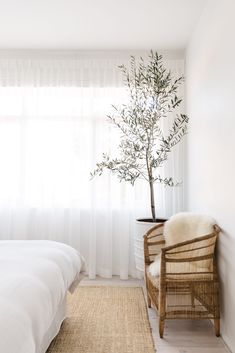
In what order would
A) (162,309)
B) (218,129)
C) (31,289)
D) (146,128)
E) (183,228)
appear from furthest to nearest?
(146,128) < (183,228) < (218,129) < (162,309) < (31,289)

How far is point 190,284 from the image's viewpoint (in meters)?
2.62

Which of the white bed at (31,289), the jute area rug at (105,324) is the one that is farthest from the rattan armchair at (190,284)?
the white bed at (31,289)

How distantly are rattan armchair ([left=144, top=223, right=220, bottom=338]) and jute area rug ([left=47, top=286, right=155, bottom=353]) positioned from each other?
0.76ft

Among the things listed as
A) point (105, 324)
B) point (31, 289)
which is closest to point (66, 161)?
point (105, 324)

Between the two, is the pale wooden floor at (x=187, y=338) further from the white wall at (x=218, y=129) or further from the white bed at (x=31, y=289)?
the white bed at (x=31, y=289)

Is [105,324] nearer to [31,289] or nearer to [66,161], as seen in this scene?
[31,289]

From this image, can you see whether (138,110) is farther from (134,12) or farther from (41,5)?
(41,5)

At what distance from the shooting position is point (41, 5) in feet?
10.7

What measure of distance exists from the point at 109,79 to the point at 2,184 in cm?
184

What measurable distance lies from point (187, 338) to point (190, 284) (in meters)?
0.42

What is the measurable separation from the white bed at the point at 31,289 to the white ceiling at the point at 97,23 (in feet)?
7.27

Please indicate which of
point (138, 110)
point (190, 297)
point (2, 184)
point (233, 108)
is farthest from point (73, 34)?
point (190, 297)

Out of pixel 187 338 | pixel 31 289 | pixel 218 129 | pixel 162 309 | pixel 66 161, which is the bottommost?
pixel 187 338

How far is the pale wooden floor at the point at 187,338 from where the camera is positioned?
97.1 inches
